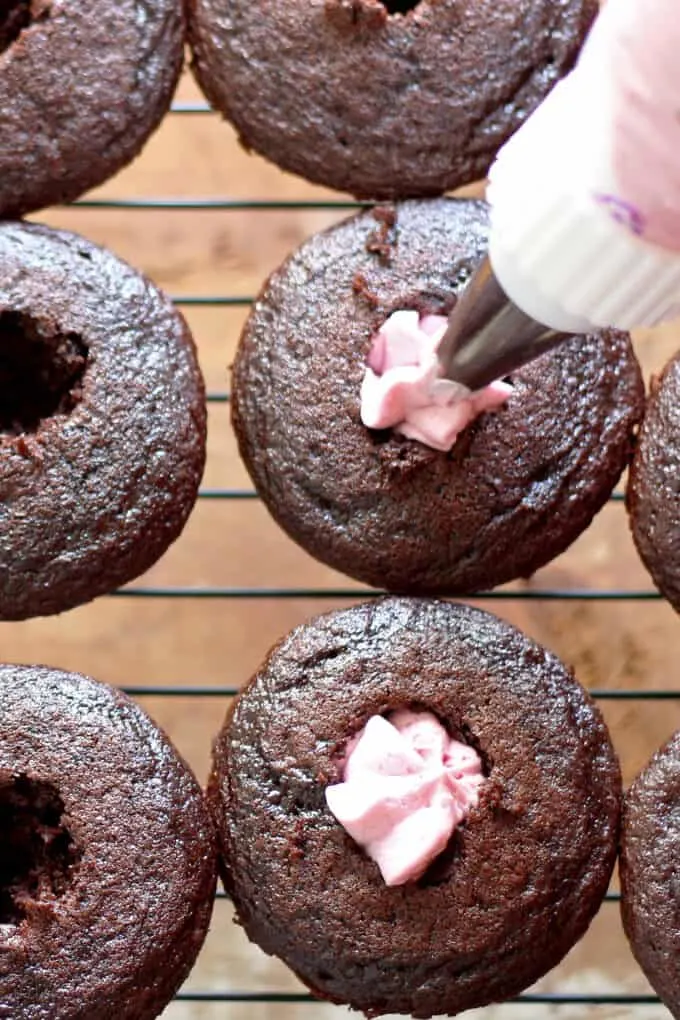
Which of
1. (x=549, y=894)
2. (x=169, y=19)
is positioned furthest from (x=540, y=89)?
(x=549, y=894)

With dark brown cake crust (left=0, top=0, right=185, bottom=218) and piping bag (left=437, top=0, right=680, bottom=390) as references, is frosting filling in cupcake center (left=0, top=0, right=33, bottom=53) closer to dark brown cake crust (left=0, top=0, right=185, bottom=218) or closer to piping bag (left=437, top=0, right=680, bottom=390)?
dark brown cake crust (left=0, top=0, right=185, bottom=218)

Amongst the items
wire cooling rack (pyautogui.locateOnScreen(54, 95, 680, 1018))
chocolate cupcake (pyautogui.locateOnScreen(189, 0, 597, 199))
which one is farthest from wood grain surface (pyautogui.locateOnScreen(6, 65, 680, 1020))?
chocolate cupcake (pyautogui.locateOnScreen(189, 0, 597, 199))

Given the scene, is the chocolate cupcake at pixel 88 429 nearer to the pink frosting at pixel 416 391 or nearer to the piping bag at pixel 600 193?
the pink frosting at pixel 416 391

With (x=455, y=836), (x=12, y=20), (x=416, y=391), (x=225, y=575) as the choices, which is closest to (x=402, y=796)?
(x=455, y=836)

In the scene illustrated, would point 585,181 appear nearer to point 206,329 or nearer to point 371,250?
point 371,250

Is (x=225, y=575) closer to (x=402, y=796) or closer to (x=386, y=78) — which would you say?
(x=402, y=796)
